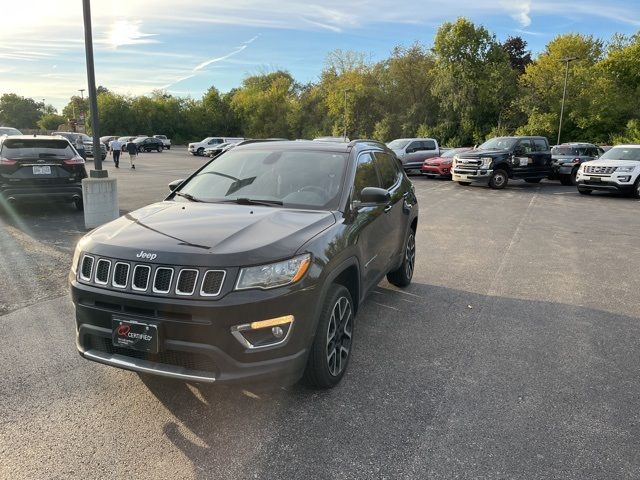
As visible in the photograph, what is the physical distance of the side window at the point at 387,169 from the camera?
5043 mm

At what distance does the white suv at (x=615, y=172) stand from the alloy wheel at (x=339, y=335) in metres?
15.7

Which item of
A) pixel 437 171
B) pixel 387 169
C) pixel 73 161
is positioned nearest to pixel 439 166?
pixel 437 171

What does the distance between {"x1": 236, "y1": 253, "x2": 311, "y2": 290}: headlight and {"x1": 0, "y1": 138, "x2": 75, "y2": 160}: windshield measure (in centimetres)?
882

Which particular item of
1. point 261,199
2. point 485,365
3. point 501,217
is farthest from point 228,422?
point 501,217

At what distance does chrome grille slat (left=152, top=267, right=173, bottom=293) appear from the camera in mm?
2799

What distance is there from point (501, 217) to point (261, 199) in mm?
9390

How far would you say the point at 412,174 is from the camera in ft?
81.9

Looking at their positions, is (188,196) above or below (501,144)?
below

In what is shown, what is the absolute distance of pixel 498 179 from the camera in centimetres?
1869

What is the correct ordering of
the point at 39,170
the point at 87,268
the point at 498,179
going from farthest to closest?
the point at 498,179
the point at 39,170
the point at 87,268

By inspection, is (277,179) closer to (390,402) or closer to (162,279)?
(162,279)

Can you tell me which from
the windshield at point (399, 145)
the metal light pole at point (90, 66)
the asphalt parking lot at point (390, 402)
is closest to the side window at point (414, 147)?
the windshield at point (399, 145)

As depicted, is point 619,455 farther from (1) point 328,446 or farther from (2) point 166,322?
(2) point 166,322

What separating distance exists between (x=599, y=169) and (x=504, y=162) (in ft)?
10.5
